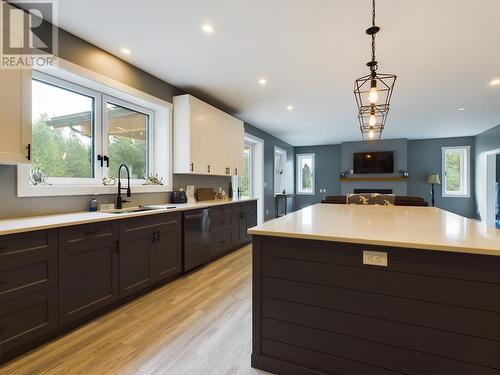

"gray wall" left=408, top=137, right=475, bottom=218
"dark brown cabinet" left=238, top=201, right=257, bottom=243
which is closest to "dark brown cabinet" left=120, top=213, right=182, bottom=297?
"dark brown cabinet" left=238, top=201, right=257, bottom=243

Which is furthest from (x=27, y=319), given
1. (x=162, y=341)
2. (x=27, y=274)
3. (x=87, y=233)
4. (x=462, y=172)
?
(x=462, y=172)

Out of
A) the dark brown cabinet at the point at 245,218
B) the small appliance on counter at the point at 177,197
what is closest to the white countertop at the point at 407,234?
the small appliance on counter at the point at 177,197

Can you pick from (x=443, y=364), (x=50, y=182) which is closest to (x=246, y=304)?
(x=443, y=364)

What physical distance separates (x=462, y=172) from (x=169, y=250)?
9.06 meters

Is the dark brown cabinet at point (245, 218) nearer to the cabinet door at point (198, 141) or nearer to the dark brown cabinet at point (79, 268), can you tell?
the cabinet door at point (198, 141)

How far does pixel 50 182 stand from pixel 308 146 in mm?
8669

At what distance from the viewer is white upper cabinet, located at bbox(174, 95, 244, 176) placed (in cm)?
379

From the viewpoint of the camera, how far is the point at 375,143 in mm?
8625

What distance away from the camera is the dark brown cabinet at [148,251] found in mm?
2531

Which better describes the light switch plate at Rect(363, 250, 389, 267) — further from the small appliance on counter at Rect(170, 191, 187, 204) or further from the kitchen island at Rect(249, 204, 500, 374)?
the small appliance on counter at Rect(170, 191, 187, 204)

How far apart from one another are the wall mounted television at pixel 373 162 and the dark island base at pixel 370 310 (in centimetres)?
777

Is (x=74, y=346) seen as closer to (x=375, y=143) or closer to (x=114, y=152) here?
(x=114, y=152)

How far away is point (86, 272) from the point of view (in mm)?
2188

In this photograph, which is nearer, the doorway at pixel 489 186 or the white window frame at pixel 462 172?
the doorway at pixel 489 186
